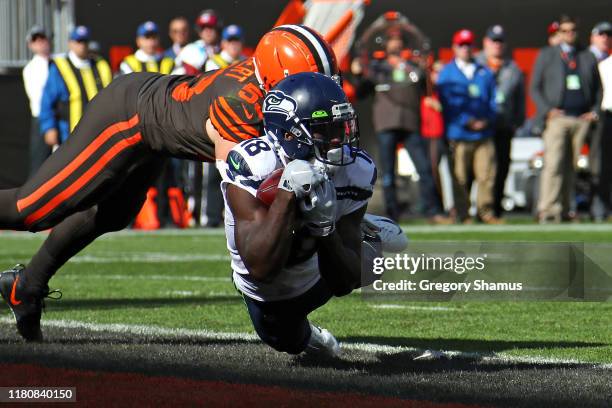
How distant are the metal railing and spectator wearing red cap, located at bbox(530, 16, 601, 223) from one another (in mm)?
5662

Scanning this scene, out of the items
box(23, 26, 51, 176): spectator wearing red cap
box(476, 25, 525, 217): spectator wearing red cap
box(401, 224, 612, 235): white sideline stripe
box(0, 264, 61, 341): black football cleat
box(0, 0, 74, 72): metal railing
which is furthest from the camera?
box(0, 0, 74, 72): metal railing

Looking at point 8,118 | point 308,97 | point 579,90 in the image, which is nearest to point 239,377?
point 308,97

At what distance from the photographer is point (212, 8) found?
53.4 ft

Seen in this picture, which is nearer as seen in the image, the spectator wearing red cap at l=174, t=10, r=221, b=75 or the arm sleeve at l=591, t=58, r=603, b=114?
the spectator wearing red cap at l=174, t=10, r=221, b=75

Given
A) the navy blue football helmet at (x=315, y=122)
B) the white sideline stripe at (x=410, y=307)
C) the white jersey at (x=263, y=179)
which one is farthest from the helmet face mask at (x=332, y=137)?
the white sideline stripe at (x=410, y=307)

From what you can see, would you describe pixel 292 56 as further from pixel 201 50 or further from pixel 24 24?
pixel 24 24

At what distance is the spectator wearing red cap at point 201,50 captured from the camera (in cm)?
1226

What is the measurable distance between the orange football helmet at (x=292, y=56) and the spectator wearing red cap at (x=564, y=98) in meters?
8.50

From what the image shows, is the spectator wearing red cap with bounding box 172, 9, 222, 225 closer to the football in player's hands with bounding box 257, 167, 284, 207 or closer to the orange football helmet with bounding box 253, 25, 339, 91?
the orange football helmet with bounding box 253, 25, 339, 91

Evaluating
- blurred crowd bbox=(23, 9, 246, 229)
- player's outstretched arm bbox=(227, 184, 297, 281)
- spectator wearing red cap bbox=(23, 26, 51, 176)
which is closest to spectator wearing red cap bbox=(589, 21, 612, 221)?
blurred crowd bbox=(23, 9, 246, 229)

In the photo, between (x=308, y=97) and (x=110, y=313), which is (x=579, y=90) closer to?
(x=110, y=313)

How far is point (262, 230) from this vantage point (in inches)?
160

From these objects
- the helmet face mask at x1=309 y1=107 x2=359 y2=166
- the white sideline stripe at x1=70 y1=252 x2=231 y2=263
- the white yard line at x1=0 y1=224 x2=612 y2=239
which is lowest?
the white yard line at x1=0 y1=224 x2=612 y2=239

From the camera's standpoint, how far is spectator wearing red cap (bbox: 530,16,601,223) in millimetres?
13062
